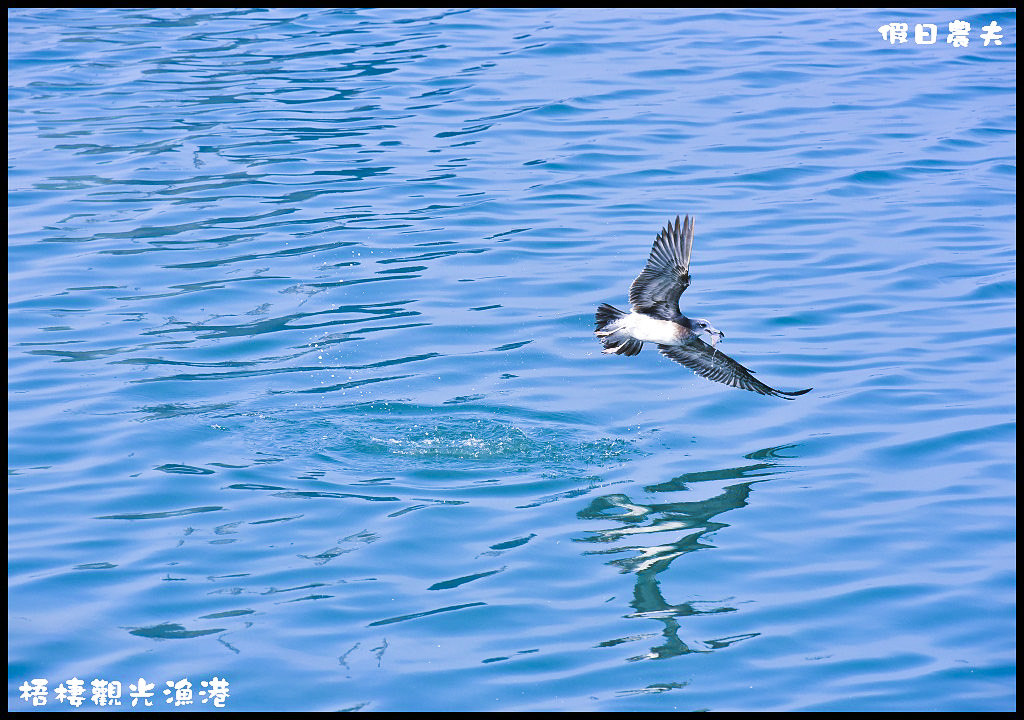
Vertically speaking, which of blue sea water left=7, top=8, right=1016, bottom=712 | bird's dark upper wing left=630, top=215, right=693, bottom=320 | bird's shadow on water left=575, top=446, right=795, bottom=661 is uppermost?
bird's dark upper wing left=630, top=215, right=693, bottom=320

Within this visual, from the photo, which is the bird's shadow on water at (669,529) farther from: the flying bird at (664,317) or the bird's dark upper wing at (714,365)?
the flying bird at (664,317)

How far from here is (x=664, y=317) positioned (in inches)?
328

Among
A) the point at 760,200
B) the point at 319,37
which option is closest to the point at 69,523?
the point at 760,200

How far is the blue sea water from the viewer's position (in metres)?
6.40

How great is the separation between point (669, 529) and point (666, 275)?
5.23 ft

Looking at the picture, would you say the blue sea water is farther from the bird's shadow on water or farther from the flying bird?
the flying bird

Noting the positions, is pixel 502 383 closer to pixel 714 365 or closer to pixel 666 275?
pixel 714 365

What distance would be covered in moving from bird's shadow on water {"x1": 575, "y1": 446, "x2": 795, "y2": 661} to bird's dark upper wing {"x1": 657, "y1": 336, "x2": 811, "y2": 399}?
51 cm

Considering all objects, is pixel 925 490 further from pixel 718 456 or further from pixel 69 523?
pixel 69 523

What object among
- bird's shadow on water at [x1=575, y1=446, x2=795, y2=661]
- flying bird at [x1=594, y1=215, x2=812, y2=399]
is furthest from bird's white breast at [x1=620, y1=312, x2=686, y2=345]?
bird's shadow on water at [x1=575, y1=446, x2=795, y2=661]

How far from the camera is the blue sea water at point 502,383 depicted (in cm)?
640

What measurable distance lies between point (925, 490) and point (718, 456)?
130 centimetres

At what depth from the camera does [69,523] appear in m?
7.46

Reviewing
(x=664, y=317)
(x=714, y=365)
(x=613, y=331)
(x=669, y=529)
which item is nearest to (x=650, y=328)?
(x=664, y=317)
